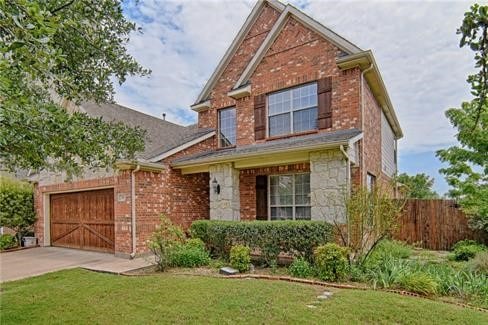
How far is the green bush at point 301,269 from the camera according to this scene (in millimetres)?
7250

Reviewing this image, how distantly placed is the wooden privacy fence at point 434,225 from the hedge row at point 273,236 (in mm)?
5744

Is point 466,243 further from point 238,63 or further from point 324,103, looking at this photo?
point 238,63

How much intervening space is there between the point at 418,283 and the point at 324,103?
20.2 ft

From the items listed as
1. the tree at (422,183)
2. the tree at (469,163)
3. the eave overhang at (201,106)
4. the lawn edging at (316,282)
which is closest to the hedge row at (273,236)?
the lawn edging at (316,282)

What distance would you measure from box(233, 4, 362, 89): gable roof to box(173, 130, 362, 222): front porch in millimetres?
2850

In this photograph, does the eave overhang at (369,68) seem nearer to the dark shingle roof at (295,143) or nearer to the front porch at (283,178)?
the dark shingle roof at (295,143)

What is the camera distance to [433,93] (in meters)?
12.8

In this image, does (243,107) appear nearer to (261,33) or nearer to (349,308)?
(261,33)

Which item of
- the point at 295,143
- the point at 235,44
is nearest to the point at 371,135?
the point at 295,143

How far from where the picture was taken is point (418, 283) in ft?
19.8

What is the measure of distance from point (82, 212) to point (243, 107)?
7.81 meters

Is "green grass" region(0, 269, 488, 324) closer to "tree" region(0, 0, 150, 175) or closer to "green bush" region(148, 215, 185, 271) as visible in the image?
"green bush" region(148, 215, 185, 271)

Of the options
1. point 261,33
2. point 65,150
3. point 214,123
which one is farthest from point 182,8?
point 65,150

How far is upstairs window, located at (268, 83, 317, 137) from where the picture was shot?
427 inches
